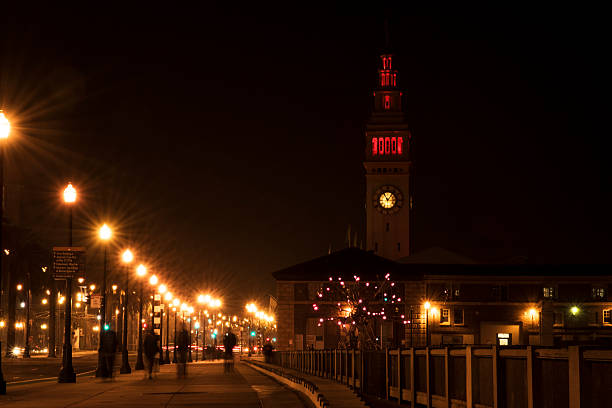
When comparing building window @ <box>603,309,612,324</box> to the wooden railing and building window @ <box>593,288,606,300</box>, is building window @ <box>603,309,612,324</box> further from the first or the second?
the wooden railing

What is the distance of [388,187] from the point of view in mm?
141125

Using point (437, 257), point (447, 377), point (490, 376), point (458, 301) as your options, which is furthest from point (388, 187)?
point (490, 376)

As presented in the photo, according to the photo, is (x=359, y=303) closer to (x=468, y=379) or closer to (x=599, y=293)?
(x=599, y=293)

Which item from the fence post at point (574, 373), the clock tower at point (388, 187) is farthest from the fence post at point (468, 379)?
the clock tower at point (388, 187)

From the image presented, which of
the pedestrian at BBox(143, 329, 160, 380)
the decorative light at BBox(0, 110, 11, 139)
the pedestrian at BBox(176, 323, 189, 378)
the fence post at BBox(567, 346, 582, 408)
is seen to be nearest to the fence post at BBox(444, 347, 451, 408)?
the fence post at BBox(567, 346, 582, 408)

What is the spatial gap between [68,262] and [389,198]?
352ft

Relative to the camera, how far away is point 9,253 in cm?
7612

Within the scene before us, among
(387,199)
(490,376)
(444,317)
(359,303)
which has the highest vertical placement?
(387,199)

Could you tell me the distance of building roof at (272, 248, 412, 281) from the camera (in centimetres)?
10644

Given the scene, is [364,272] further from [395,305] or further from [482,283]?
[482,283]

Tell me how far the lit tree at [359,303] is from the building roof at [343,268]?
0.77 metres

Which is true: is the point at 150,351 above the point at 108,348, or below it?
below

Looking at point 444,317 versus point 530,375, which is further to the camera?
point 444,317

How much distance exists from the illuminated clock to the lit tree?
3449 cm
